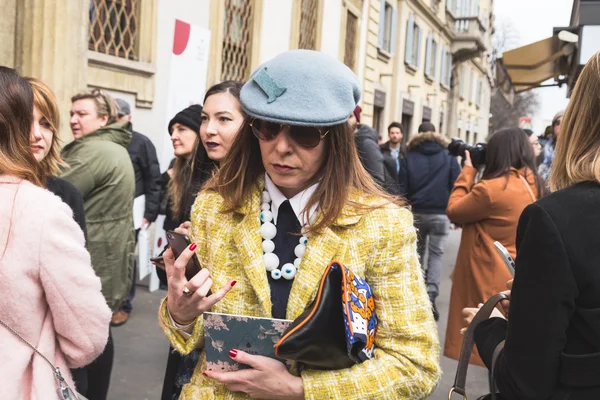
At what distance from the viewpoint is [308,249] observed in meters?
1.65

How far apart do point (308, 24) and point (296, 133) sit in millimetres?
11459

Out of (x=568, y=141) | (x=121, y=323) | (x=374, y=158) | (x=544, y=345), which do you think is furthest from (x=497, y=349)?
(x=121, y=323)

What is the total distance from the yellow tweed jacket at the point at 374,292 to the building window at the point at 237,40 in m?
8.28

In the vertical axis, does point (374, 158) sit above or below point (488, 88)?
below

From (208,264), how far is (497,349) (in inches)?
31.6

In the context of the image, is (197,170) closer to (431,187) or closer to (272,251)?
(272,251)

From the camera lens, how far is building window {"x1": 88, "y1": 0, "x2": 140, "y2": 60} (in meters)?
7.12

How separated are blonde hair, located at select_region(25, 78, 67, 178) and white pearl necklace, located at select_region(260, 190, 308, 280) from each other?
1.28 m

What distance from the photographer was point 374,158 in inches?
203

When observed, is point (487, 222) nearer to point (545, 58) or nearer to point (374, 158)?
point (374, 158)

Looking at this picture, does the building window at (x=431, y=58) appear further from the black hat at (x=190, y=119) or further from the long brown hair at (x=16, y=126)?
the long brown hair at (x=16, y=126)

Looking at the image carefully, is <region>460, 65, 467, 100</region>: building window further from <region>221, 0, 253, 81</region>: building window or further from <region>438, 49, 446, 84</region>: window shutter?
<region>221, 0, 253, 81</region>: building window

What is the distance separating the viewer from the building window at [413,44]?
1925cm

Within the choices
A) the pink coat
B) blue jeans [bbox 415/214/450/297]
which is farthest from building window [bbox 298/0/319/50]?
the pink coat
